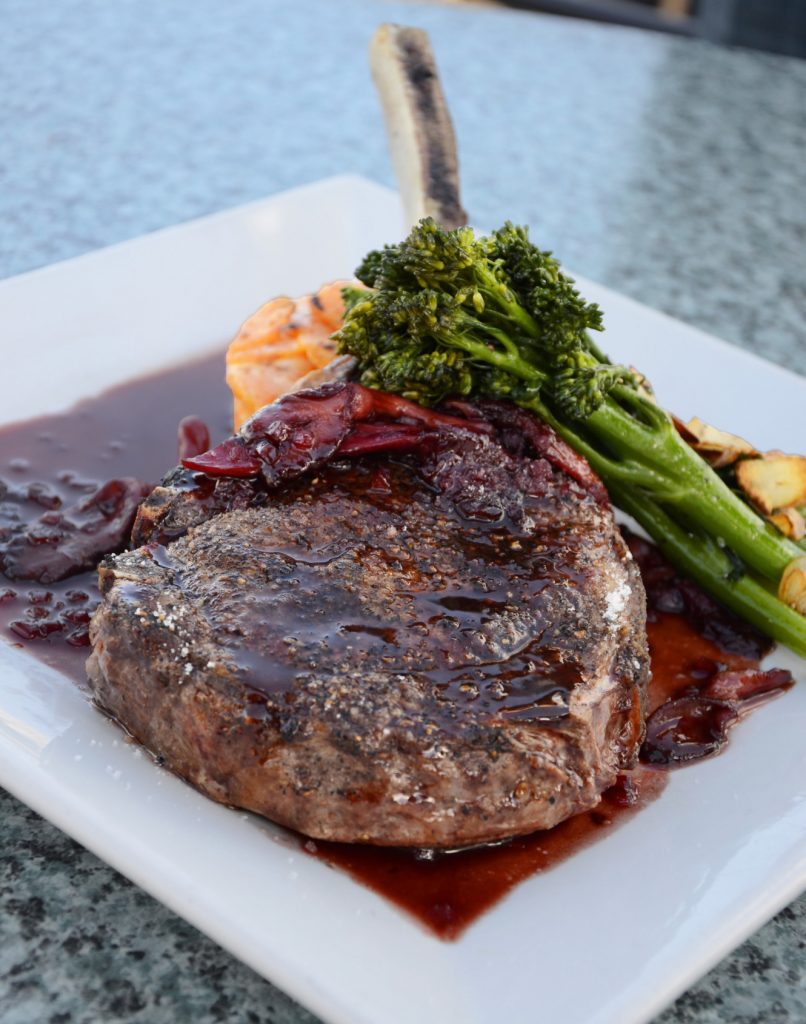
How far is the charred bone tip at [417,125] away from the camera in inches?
177

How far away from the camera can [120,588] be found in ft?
9.55

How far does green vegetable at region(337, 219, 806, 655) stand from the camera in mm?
3508

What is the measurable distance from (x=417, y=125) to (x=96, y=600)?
2.23 m

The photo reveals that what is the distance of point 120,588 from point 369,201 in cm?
319

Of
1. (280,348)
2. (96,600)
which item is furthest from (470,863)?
(280,348)

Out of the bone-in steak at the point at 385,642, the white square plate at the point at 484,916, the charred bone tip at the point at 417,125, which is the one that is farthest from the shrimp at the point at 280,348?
the white square plate at the point at 484,916

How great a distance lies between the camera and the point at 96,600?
348 centimetres

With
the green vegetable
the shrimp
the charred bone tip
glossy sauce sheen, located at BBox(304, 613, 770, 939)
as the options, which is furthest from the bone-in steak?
the charred bone tip

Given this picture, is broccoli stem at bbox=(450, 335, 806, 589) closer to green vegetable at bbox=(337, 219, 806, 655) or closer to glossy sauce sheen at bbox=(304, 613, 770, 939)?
green vegetable at bbox=(337, 219, 806, 655)

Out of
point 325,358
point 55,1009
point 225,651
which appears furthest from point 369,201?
point 55,1009

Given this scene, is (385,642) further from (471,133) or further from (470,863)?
(471,133)

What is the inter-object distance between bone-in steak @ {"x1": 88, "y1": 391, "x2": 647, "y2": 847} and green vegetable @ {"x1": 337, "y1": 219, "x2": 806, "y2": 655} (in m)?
0.25

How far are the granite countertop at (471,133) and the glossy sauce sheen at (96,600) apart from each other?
59.5 inches

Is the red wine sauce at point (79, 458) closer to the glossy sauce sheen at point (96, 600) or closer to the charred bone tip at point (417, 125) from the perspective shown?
the glossy sauce sheen at point (96, 600)
